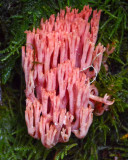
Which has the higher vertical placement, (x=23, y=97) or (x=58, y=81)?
(x=58, y=81)

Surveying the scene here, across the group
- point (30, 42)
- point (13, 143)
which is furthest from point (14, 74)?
point (13, 143)

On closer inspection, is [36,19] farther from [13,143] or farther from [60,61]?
[13,143]

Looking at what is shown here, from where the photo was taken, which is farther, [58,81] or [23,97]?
[23,97]

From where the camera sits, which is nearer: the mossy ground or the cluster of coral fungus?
the cluster of coral fungus

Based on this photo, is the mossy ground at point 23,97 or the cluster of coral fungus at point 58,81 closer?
the cluster of coral fungus at point 58,81
